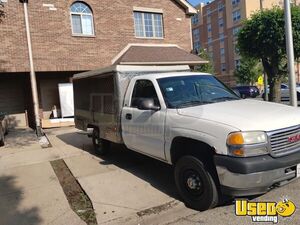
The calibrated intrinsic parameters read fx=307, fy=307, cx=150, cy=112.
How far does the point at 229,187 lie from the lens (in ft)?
12.6

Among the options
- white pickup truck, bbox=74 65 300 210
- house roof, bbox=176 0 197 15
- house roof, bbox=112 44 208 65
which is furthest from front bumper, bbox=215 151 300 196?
house roof, bbox=176 0 197 15

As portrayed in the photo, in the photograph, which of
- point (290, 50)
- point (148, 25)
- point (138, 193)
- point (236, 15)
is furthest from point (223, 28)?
point (138, 193)

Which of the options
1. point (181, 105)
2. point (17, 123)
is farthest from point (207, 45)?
point (181, 105)

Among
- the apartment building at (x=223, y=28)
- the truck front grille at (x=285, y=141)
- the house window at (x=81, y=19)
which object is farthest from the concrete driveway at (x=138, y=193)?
the apartment building at (x=223, y=28)

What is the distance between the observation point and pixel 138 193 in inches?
203

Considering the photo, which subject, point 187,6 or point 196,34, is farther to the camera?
point 196,34

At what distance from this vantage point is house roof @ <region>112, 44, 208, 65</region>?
14.9 meters

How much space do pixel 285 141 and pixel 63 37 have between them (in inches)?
Answer: 518

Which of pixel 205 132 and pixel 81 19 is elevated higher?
pixel 81 19

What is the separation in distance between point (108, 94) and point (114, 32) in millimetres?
10259

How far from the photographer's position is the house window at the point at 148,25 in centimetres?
1709

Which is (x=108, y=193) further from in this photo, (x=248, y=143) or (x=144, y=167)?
(x=248, y=143)

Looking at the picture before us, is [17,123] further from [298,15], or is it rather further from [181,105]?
[298,15]

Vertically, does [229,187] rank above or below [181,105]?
below
